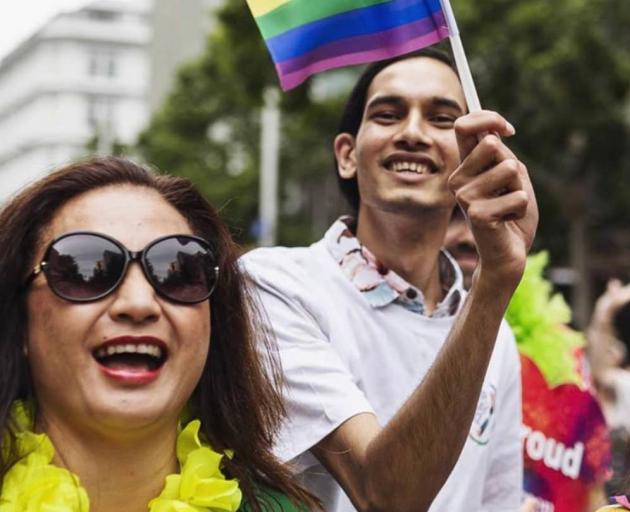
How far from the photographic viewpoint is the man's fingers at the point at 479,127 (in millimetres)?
2170

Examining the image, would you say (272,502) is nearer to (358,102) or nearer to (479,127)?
(479,127)

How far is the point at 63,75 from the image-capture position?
346ft

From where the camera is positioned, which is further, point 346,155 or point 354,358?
point 346,155

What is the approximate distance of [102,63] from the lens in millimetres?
107125

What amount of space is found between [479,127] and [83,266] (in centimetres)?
70

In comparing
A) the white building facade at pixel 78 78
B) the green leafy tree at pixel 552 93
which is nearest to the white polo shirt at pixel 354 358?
the green leafy tree at pixel 552 93

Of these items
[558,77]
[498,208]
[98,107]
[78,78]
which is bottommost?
[498,208]

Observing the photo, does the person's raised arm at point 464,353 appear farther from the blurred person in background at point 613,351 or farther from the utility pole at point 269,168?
the utility pole at point 269,168

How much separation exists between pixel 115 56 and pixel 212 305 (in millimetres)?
107602

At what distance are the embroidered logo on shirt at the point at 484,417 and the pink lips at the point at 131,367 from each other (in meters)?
1.12

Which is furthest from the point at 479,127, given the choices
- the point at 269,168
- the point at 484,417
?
the point at 269,168

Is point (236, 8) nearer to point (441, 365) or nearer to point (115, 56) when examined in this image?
point (441, 365)

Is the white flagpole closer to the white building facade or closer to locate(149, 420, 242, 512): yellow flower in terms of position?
locate(149, 420, 242, 512): yellow flower

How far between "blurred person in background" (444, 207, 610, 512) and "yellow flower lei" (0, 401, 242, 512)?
1667 mm
